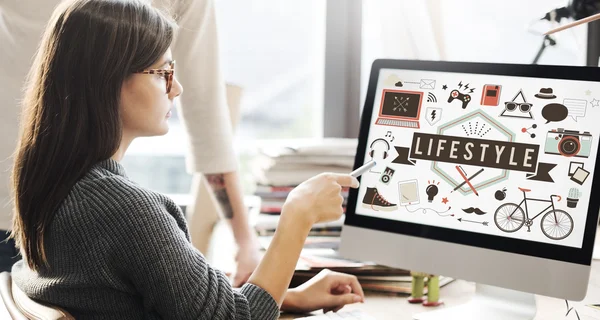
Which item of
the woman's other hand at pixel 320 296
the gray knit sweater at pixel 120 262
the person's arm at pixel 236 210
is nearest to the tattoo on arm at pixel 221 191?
the person's arm at pixel 236 210

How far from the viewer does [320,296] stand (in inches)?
49.6

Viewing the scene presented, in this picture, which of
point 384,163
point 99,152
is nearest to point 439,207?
point 384,163

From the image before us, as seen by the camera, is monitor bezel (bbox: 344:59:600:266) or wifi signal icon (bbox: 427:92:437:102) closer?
monitor bezel (bbox: 344:59:600:266)

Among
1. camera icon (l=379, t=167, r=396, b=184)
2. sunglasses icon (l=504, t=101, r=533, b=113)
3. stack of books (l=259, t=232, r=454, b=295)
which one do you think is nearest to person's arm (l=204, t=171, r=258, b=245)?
stack of books (l=259, t=232, r=454, b=295)

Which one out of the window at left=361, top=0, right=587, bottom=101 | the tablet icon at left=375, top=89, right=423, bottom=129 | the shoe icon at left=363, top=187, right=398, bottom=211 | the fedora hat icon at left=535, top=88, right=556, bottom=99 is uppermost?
the window at left=361, top=0, right=587, bottom=101

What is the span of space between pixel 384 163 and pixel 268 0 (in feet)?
3.96

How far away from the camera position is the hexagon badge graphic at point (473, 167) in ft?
3.81

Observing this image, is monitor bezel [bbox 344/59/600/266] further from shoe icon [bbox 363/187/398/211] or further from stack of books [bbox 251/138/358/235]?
stack of books [bbox 251/138/358/235]

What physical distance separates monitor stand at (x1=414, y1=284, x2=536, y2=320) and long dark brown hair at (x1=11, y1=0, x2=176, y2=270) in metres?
0.64

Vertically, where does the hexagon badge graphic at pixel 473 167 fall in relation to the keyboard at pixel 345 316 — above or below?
above

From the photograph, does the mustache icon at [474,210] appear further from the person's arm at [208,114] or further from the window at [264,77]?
the window at [264,77]

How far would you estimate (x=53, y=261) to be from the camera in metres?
0.96

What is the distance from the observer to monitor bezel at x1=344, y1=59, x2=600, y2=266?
1073 mm

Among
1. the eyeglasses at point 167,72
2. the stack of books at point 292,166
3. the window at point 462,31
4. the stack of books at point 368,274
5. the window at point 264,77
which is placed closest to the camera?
the eyeglasses at point 167,72
